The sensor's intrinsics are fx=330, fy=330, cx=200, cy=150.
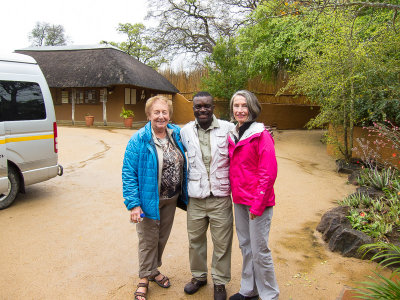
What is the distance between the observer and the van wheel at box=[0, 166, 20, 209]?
504 cm

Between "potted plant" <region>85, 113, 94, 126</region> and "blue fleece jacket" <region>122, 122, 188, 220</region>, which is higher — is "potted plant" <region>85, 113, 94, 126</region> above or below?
below

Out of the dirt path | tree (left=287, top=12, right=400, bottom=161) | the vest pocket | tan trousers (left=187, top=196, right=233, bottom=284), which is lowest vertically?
the dirt path

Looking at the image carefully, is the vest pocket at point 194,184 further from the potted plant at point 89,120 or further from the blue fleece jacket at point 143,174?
the potted plant at point 89,120

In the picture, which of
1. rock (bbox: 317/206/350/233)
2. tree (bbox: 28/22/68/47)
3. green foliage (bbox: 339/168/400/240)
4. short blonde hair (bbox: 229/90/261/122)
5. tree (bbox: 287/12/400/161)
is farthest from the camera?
tree (bbox: 28/22/68/47)

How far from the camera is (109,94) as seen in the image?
58.3 ft

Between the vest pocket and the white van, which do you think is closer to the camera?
the vest pocket

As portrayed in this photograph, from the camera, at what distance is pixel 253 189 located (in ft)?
8.50

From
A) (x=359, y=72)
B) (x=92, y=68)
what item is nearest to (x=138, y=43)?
(x=92, y=68)

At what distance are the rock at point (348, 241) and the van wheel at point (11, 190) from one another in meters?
4.63

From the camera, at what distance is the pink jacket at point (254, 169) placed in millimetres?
2461

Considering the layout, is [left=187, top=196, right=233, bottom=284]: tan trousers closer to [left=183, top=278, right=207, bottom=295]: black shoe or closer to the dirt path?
[left=183, top=278, right=207, bottom=295]: black shoe

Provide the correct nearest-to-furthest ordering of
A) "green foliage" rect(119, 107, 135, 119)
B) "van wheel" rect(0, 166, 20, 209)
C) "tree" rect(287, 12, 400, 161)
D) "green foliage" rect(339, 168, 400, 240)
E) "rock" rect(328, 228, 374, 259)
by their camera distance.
A: "rock" rect(328, 228, 374, 259), "green foliage" rect(339, 168, 400, 240), "van wheel" rect(0, 166, 20, 209), "tree" rect(287, 12, 400, 161), "green foliage" rect(119, 107, 135, 119)

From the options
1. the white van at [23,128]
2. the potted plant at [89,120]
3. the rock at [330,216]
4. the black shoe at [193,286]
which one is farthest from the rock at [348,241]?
the potted plant at [89,120]

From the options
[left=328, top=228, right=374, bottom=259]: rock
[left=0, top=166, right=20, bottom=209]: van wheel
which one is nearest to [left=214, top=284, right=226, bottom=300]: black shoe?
A: [left=328, top=228, right=374, bottom=259]: rock
